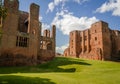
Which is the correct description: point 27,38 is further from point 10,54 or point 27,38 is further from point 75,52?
point 75,52

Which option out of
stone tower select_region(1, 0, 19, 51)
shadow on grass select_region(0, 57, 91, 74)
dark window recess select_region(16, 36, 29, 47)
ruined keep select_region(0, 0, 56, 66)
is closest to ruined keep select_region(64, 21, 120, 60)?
ruined keep select_region(0, 0, 56, 66)

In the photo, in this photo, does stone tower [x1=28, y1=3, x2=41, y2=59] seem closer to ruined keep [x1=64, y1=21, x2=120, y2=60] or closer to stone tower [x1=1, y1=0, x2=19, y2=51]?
stone tower [x1=1, y1=0, x2=19, y2=51]

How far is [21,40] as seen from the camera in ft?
160

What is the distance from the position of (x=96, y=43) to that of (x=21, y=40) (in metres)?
39.3

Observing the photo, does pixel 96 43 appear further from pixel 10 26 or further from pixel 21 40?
pixel 10 26

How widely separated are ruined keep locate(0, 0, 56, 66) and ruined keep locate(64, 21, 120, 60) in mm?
26193

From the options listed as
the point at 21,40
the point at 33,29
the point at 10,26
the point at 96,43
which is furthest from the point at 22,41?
the point at 96,43

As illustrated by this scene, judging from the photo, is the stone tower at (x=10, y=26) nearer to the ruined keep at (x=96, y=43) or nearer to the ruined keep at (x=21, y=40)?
the ruined keep at (x=21, y=40)

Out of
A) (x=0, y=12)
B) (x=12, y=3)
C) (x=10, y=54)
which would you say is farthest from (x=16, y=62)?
(x=0, y=12)

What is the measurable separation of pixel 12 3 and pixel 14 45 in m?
10.5

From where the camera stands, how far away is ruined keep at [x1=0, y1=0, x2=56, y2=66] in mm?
45125

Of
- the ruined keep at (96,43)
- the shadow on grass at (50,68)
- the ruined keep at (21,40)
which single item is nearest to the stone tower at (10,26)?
the ruined keep at (21,40)

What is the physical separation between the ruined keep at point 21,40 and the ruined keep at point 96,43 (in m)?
26.2

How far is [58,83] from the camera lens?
23469 mm
